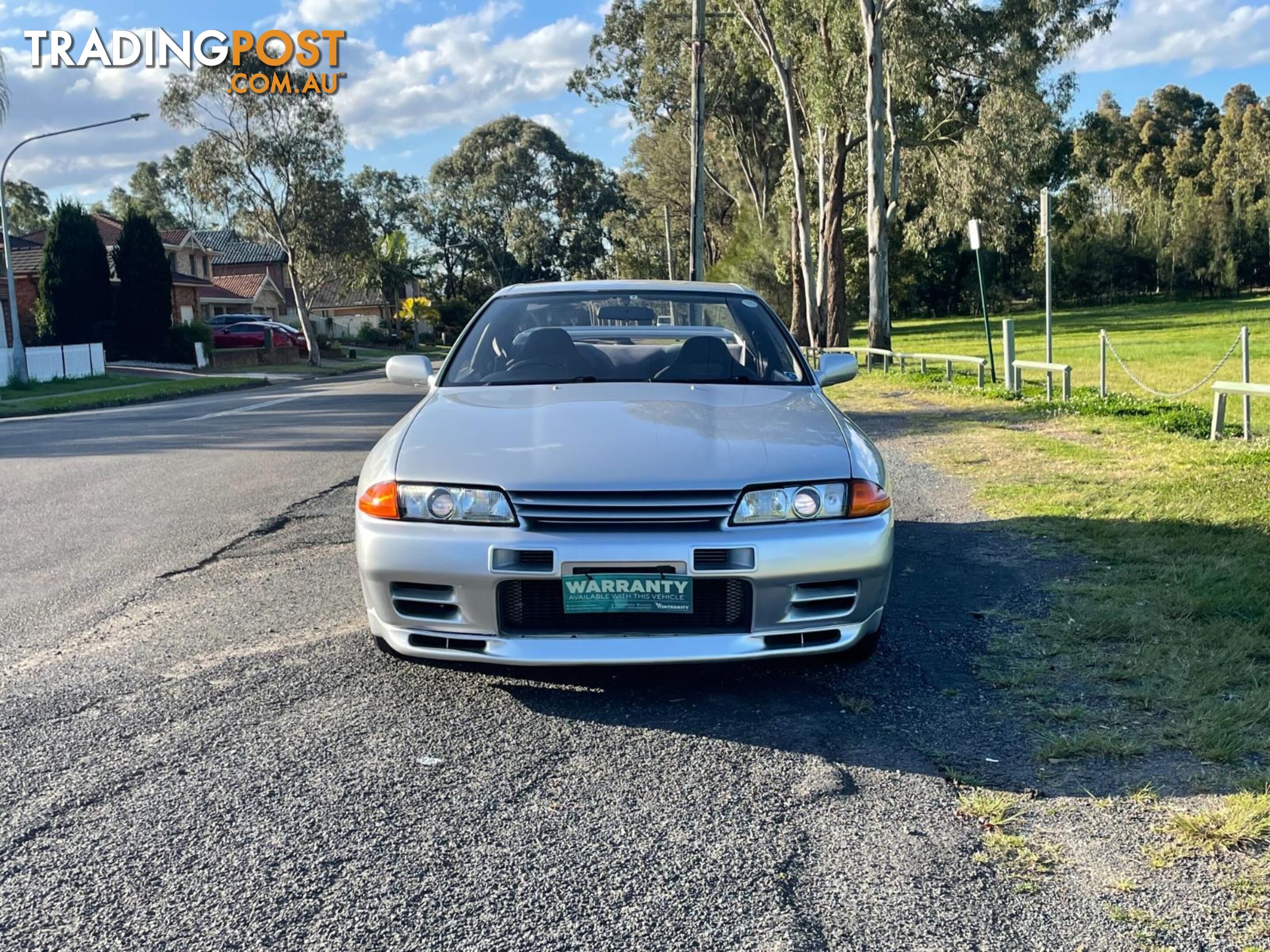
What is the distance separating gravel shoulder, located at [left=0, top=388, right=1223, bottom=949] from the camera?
2.48 meters

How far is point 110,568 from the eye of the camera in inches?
242

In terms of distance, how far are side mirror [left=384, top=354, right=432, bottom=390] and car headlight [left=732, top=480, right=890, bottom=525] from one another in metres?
2.16

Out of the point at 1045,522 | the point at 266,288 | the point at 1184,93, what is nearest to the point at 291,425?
the point at 1045,522

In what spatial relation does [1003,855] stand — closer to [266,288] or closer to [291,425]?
[291,425]

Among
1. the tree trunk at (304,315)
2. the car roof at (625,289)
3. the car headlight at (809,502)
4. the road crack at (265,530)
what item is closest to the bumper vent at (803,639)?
the car headlight at (809,502)

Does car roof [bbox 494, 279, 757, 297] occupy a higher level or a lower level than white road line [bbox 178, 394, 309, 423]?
higher

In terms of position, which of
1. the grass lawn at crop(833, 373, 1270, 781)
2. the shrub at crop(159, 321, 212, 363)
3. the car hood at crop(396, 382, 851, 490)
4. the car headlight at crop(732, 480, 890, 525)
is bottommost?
the grass lawn at crop(833, 373, 1270, 781)

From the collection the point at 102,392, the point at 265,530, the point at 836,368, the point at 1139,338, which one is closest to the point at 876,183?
the point at 1139,338

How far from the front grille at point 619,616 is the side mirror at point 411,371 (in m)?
1.94

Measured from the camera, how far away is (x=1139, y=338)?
3300 cm

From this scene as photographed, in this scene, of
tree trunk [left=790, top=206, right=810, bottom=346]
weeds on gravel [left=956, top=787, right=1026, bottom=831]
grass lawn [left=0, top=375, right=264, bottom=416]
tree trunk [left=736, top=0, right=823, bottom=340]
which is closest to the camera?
weeds on gravel [left=956, top=787, right=1026, bottom=831]

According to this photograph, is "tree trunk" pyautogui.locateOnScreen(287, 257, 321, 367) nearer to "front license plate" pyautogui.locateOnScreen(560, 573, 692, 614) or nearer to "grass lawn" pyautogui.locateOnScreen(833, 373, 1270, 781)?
"grass lawn" pyautogui.locateOnScreen(833, 373, 1270, 781)

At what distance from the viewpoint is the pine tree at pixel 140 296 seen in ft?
128

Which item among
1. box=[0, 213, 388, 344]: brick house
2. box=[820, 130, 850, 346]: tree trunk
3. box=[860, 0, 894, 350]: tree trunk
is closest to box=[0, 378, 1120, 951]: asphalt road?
box=[860, 0, 894, 350]: tree trunk
